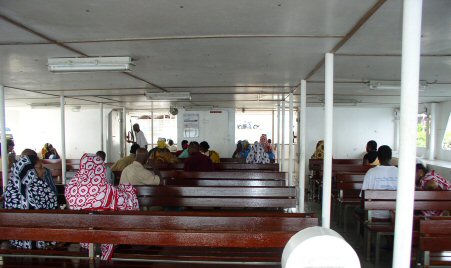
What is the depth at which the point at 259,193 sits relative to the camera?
475cm

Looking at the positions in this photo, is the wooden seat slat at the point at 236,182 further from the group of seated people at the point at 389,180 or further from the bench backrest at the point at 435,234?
the bench backrest at the point at 435,234

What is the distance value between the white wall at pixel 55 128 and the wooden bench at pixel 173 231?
11.8m

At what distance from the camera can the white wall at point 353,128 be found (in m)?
12.8

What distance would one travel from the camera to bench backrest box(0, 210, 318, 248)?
2381 millimetres

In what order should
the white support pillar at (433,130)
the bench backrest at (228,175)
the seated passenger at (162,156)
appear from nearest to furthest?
1. the bench backrest at (228,175)
2. the seated passenger at (162,156)
3. the white support pillar at (433,130)

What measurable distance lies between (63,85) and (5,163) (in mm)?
1894

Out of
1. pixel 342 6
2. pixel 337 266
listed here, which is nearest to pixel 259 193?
pixel 342 6

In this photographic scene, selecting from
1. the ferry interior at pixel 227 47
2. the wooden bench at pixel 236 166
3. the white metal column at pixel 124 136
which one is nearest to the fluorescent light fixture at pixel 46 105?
Answer: the ferry interior at pixel 227 47

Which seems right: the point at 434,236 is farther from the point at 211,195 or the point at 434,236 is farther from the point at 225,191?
the point at 211,195

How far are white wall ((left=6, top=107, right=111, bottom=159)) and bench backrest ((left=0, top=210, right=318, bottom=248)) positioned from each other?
38.7ft

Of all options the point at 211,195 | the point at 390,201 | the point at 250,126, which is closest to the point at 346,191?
the point at 390,201

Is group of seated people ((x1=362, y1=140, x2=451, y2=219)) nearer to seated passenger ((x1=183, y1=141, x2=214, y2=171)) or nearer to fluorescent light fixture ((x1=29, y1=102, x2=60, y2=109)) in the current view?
seated passenger ((x1=183, y1=141, x2=214, y2=171))

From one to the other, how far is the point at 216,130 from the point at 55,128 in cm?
712

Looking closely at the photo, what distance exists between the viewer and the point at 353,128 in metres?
12.9
